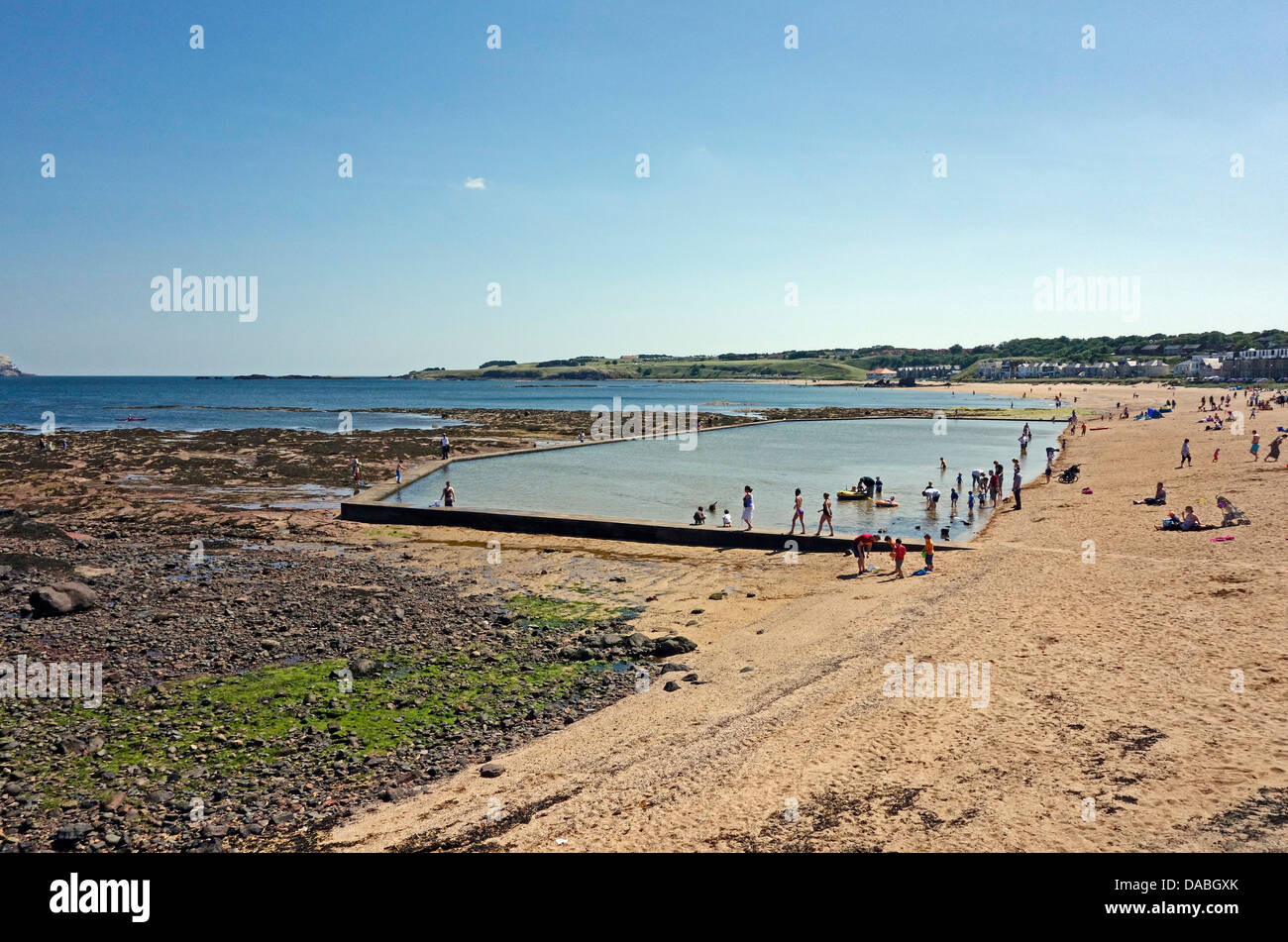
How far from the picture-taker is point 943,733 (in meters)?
10.8

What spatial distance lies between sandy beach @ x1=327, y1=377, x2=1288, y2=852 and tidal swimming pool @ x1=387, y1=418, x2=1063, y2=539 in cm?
969

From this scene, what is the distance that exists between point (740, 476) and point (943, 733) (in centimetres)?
3410

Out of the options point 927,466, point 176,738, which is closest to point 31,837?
point 176,738

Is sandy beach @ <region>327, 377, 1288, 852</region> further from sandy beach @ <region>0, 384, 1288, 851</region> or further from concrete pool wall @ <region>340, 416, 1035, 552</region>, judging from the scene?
concrete pool wall @ <region>340, 416, 1035, 552</region>

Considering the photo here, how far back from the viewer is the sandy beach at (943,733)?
8492 mm

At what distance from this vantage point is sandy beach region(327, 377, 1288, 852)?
8.49 m

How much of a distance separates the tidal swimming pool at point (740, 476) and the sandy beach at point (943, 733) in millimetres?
9687

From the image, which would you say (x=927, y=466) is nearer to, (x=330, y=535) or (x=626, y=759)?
(x=330, y=535)

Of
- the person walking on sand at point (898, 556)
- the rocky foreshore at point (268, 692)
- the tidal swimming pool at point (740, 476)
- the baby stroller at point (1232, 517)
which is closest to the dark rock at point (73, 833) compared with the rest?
the rocky foreshore at point (268, 692)

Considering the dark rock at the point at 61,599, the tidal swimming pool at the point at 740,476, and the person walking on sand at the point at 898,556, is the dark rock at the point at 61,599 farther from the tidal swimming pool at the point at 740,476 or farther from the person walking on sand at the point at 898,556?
the person walking on sand at the point at 898,556

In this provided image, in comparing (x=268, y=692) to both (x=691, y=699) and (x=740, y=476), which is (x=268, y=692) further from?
(x=740, y=476)
